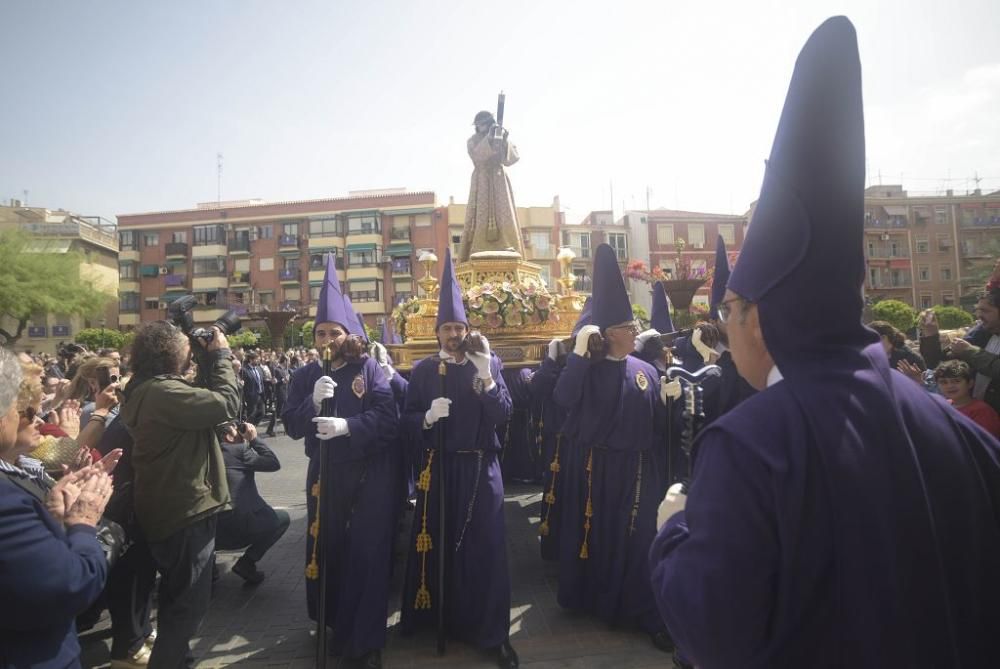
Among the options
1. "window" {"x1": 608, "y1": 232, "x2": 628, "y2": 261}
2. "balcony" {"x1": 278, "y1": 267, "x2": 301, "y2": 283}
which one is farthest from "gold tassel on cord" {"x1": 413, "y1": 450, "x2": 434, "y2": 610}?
"balcony" {"x1": 278, "y1": 267, "x2": 301, "y2": 283}

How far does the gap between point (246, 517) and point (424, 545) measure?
194 centimetres

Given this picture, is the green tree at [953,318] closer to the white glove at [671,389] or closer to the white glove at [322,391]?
the white glove at [671,389]

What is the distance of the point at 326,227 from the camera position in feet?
157

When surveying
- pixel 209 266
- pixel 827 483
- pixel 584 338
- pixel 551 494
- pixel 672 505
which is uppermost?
pixel 209 266

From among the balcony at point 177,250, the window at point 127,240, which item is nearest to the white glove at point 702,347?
the balcony at point 177,250

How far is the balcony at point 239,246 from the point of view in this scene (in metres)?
48.6

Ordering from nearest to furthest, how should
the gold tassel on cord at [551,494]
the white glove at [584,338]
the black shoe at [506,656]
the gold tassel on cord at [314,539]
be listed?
the black shoe at [506,656] → the gold tassel on cord at [314,539] → the white glove at [584,338] → the gold tassel on cord at [551,494]

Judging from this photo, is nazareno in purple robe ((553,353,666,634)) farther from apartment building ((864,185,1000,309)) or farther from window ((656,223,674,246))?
apartment building ((864,185,1000,309))

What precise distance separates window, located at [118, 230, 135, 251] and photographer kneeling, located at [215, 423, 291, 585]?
53.9 meters

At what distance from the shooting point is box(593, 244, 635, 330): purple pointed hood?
4.55 m

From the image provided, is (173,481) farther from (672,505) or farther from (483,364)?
(672,505)

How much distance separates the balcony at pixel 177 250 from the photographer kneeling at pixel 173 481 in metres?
52.2

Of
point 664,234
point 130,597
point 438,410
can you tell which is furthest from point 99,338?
point 664,234

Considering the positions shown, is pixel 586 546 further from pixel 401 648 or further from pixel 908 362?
pixel 908 362
